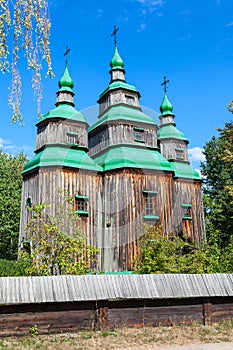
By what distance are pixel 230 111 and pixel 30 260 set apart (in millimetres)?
11490

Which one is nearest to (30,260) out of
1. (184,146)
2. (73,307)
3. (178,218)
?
(73,307)

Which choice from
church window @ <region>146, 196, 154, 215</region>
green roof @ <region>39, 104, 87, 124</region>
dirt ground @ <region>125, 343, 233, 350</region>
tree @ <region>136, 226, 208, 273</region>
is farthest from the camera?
green roof @ <region>39, 104, 87, 124</region>

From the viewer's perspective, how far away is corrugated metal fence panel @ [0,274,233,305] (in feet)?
26.2

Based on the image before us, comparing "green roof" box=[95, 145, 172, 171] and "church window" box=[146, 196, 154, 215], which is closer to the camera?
"church window" box=[146, 196, 154, 215]

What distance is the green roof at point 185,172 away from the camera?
2335 cm

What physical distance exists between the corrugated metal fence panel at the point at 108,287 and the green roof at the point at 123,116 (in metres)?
13.0

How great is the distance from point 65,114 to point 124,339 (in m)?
14.9

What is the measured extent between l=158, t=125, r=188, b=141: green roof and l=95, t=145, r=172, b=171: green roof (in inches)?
241

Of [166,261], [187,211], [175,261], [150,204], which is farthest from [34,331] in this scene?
[187,211]

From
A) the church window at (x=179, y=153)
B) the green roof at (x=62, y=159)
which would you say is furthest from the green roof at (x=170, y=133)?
the green roof at (x=62, y=159)

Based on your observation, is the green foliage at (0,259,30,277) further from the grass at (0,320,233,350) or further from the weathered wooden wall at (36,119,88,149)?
the weathered wooden wall at (36,119,88,149)

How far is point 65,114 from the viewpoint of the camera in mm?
20578

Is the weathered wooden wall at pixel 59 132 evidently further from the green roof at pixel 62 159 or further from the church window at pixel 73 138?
the green roof at pixel 62 159

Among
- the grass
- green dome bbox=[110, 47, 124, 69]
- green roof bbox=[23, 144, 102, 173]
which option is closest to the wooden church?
green roof bbox=[23, 144, 102, 173]
